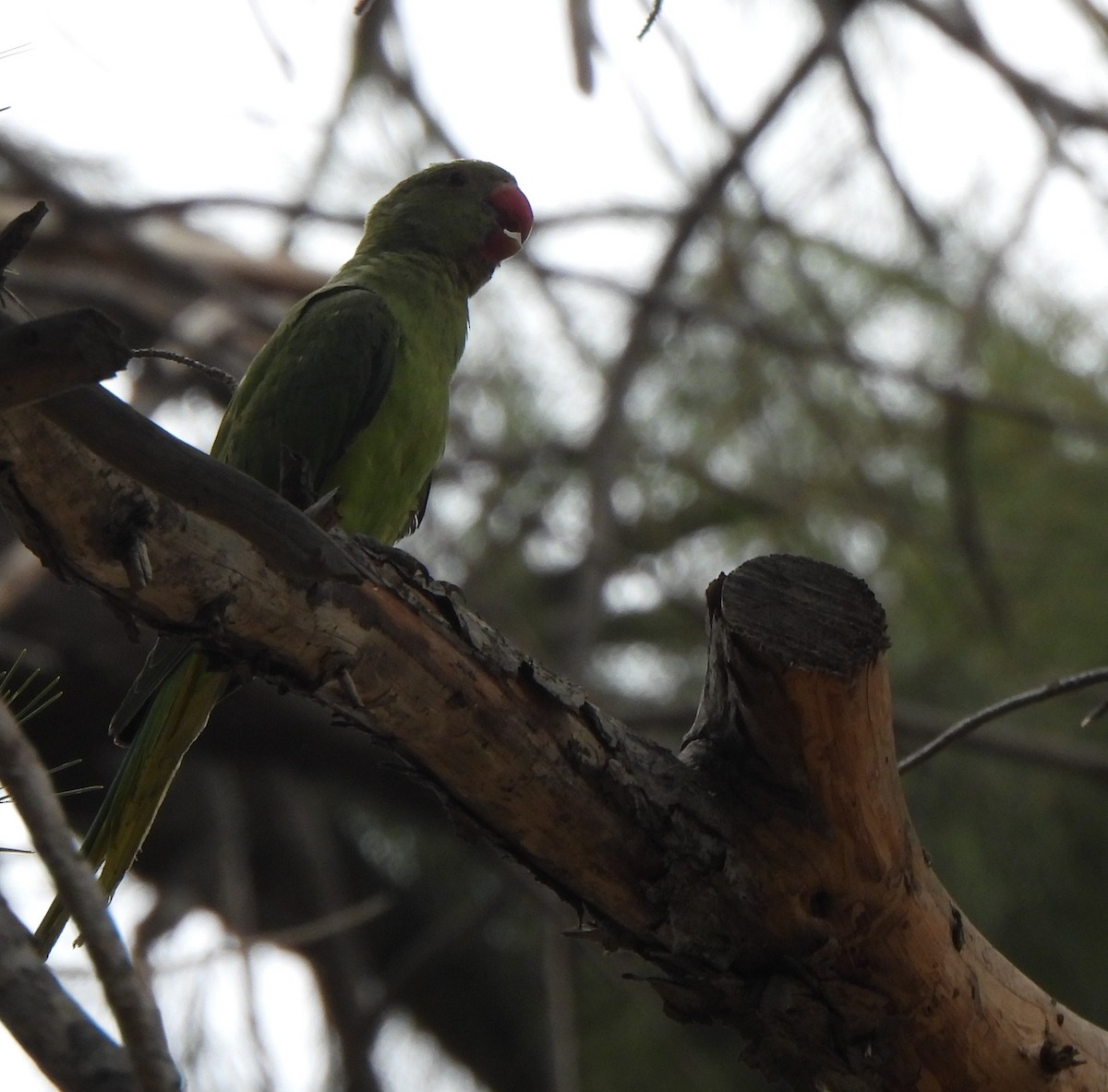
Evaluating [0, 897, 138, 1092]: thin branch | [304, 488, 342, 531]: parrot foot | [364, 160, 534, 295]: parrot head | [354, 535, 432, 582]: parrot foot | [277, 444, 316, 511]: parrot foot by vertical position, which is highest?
[364, 160, 534, 295]: parrot head

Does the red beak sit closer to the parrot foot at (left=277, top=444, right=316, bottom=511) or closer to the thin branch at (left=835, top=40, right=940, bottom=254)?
the thin branch at (left=835, top=40, right=940, bottom=254)

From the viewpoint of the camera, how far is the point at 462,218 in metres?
3.62

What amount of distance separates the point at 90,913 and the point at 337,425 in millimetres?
2065

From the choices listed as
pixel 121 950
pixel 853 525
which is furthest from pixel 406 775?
pixel 853 525

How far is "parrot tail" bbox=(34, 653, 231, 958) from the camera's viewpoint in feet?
7.95

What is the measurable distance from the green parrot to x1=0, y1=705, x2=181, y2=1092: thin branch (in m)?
1.31

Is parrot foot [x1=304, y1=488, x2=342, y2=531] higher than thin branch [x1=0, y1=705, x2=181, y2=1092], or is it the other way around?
parrot foot [x1=304, y1=488, x2=342, y2=531]

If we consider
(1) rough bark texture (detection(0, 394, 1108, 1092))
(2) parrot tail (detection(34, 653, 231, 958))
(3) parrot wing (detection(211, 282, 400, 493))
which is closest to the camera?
(1) rough bark texture (detection(0, 394, 1108, 1092))

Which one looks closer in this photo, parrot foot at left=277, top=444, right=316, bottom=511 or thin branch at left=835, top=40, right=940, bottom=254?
parrot foot at left=277, top=444, right=316, bottom=511

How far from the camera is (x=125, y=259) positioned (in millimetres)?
5316

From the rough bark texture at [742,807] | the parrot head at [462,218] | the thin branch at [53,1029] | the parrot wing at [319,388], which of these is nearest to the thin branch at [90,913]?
the thin branch at [53,1029]

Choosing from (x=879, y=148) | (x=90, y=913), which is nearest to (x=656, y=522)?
(x=879, y=148)

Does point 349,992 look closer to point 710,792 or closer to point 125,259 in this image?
point 125,259

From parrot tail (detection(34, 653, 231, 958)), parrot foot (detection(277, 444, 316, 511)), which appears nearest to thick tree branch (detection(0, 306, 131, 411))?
parrot foot (detection(277, 444, 316, 511))
